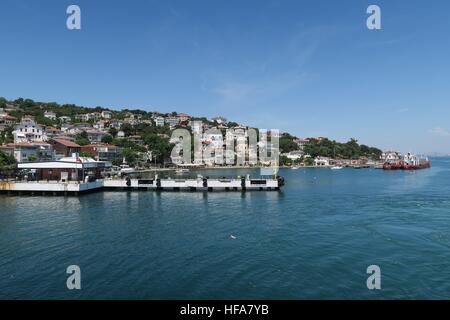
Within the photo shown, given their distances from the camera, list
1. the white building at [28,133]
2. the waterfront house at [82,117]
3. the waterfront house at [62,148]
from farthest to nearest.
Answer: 1. the waterfront house at [82,117]
2. the white building at [28,133]
3. the waterfront house at [62,148]

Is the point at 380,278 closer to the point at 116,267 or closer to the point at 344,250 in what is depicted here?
the point at 344,250

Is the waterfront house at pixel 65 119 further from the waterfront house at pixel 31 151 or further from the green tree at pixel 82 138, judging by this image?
the waterfront house at pixel 31 151

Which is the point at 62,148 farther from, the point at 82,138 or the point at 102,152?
the point at 82,138

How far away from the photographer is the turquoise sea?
17.2 metres

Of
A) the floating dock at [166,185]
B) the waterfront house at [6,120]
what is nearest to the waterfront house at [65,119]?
the waterfront house at [6,120]

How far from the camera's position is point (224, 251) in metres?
23.4

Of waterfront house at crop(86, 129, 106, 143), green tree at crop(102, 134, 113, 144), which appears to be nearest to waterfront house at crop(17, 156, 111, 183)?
waterfront house at crop(86, 129, 106, 143)

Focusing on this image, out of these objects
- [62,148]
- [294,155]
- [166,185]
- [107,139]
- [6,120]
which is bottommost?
[166,185]

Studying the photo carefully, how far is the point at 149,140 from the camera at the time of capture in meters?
138

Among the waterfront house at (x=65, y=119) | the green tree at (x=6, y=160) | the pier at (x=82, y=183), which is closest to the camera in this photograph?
the pier at (x=82, y=183)

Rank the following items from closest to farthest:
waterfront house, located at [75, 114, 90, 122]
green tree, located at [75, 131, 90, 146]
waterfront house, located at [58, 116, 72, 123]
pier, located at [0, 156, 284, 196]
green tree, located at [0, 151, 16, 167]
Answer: pier, located at [0, 156, 284, 196]
green tree, located at [0, 151, 16, 167]
green tree, located at [75, 131, 90, 146]
waterfront house, located at [58, 116, 72, 123]
waterfront house, located at [75, 114, 90, 122]

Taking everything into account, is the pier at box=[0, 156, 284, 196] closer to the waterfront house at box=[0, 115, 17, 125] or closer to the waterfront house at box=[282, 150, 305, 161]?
the waterfront house at box=[0, 115, 17, 125]

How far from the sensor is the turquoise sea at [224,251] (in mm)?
Result: 17156

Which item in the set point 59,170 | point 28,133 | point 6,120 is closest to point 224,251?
point 59,170
